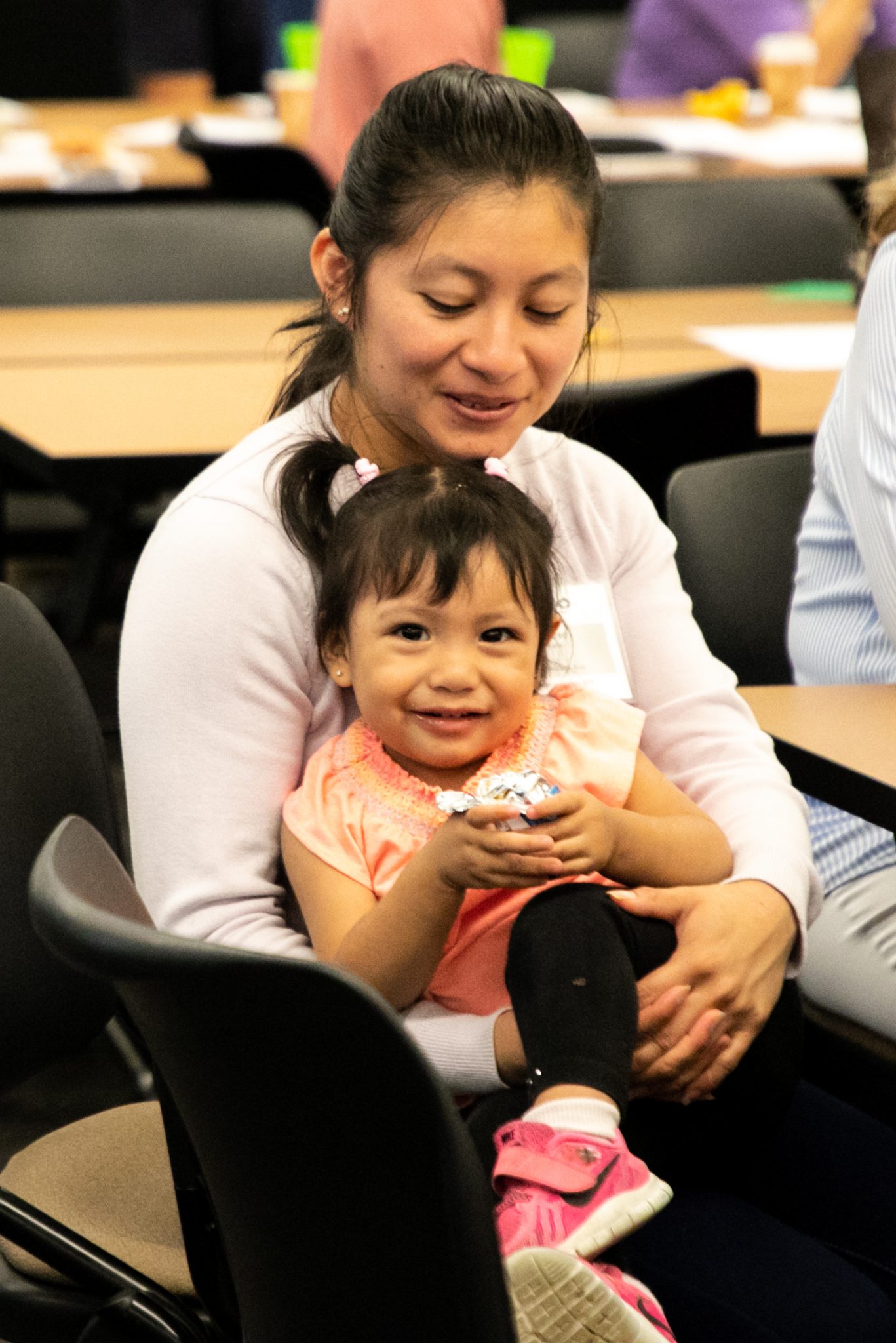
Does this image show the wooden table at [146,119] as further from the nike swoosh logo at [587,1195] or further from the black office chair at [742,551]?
the nike swoosh logo at [587,1195]

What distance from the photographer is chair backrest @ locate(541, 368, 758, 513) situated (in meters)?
2.37

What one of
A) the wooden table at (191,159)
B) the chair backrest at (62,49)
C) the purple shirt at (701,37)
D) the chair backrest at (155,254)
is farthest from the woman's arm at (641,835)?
the chair backrest at (62,49)

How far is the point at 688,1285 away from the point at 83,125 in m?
4.87

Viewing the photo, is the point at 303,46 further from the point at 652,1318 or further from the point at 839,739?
the point at 652,1318

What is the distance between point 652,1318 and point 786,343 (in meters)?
2.50

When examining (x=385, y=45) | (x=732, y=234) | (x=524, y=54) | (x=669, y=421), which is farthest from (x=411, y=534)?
(x=524, y=54)

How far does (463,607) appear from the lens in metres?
1.32

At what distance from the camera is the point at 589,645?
5.07ft

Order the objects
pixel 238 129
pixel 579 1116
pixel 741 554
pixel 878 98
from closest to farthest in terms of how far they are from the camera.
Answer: pixel 579 1116
pixel 741 554
pixel 878 98
pixel 238 129

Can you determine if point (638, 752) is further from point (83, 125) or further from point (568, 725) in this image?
point (83, 125)

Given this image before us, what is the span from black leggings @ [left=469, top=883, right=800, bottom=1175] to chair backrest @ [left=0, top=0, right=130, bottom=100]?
22.8 feet

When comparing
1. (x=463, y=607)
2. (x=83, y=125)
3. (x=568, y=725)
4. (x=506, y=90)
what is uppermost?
(x=506, y=90)

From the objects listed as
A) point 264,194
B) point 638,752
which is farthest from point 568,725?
point 264,194

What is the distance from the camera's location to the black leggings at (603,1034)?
1.20m
